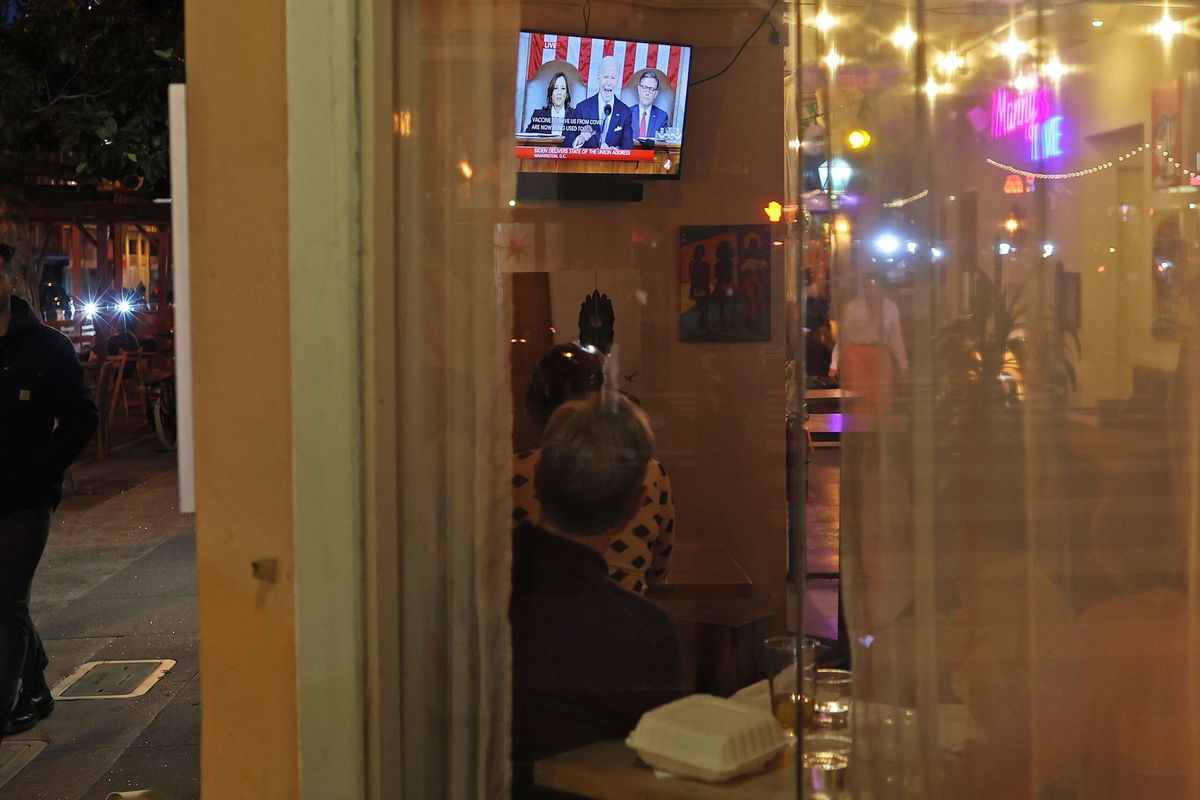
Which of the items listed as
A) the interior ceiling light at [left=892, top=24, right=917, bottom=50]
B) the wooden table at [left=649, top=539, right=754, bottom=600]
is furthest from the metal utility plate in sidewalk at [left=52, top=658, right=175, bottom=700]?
the interior ceiling light at [left=892, top=24, right=917, bottom=50]

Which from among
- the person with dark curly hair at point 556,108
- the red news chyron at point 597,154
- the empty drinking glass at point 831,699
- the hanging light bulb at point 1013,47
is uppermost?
the person with dark curly hair at point 556,108

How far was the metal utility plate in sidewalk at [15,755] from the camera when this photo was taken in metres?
4.50

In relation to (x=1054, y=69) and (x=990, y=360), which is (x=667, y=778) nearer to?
(x=990, y=360)

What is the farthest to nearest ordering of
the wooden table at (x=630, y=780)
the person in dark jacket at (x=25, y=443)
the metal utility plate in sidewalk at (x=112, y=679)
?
1. the metal utility plate in sidewalk at (x=112, y=679)
2. the person in dark jacket at (x=25, y=443)
3. the wooden table at (x=630, y=780)

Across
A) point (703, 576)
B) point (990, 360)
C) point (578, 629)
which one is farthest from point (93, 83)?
point (990, 360)

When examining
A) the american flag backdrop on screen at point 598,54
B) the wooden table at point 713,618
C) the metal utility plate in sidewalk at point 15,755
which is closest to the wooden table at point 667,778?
the wooden table at point 713,618

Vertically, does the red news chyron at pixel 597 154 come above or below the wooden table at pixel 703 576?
above

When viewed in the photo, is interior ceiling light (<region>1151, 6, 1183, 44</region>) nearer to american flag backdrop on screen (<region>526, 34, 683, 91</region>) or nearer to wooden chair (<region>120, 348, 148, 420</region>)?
american flag backdrop on screen (<region>526, 34, 683, 91</region>)

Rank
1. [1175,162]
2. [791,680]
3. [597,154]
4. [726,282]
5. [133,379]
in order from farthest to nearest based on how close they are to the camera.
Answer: [133,379] → [726,282] → [597,154] → [791,680] → [1175,162]

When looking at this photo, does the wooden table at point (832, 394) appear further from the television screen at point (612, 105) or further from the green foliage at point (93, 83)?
the green foliage at point (93, 83)

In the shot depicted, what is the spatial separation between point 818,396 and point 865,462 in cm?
16

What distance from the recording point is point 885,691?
6.75ft

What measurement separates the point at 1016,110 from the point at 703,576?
292 centimetres

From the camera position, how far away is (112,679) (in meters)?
5.59
